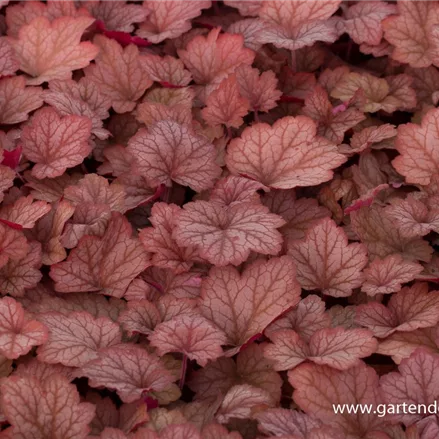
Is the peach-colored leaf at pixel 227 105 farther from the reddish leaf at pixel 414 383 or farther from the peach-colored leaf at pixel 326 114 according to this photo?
the reddish leaf at pixel 414 383

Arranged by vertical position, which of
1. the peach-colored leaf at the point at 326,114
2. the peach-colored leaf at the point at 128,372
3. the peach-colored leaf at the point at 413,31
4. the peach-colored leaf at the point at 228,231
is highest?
the peach-colored leaf at the point at 413,31

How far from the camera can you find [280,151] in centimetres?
183

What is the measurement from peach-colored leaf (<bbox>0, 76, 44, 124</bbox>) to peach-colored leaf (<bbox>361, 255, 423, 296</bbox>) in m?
0.98

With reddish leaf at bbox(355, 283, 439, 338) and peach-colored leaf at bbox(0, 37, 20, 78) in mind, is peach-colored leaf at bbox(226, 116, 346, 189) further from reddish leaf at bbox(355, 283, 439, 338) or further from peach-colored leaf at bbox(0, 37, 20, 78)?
peach-colored leaf at bbox(0, 37, 20, 78)

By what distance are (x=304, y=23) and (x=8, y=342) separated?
3.98ft

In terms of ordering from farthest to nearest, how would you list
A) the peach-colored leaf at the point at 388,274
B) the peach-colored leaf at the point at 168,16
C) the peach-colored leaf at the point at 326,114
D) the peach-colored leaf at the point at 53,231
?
1. the peach-colored leaf at the point at 168,16
2. the peach-colored leaf at the point at 326,114
3. the peach-colored leaf at the point at 53,231
4. the peach-colored leaf at the point at 388,274

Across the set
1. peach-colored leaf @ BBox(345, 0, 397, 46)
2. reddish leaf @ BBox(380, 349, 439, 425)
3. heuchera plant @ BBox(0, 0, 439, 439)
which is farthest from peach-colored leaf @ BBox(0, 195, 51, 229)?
peach-colored leaf @ BBox(345, 0, 397, 46)

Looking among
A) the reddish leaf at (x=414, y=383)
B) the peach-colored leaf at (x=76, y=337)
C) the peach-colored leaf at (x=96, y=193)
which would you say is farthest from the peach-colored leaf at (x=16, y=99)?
the reddish leaf at (x=414, y=383)

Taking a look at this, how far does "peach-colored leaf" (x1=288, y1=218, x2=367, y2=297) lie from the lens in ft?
5.45

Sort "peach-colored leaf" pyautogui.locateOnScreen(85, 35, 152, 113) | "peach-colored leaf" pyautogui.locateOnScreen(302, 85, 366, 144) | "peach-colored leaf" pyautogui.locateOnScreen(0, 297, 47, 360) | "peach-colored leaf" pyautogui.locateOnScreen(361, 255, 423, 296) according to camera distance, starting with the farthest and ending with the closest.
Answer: "peach-colored leaf" pyautogui.locateOnScreen(85, 35, 152, 113)
"peach-colored leaf" pyautogui.locateOnScreen(302, 85, 366, 144)
"peach-colored leaf" pyautogui.locateOnScreen(361, 255, 423, 296)
"peach-colored leaf" pyautogui.locateOnScreen(0, 297, 47, 360)

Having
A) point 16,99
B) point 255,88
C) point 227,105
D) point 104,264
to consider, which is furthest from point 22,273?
point 255,88

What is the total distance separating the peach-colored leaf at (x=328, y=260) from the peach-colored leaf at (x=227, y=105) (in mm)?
396

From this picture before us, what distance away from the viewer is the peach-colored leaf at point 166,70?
2.08 m

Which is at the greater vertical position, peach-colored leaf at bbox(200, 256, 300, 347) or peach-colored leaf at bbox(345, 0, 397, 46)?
peach-colored leaf at bbox(345, 0, 397, 46)
